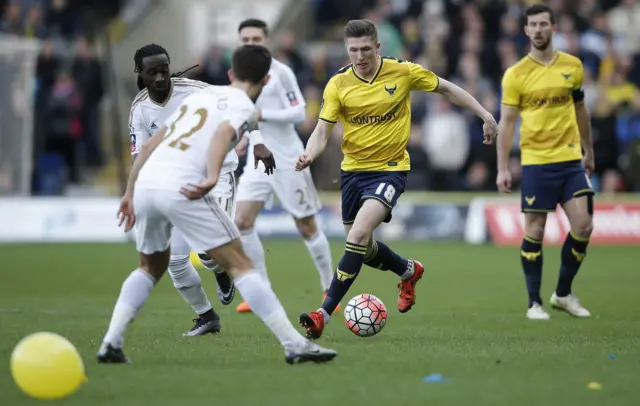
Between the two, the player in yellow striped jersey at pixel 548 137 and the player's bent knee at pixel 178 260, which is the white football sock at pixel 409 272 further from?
the player's bent knee at pixel 178 260

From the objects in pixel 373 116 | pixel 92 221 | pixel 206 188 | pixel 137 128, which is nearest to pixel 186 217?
pixel 206 188

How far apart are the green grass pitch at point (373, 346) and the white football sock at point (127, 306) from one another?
0.72 feet

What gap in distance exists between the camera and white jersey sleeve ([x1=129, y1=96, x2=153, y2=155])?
941 cm

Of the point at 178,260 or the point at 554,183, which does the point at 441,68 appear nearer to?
the point at 554,183

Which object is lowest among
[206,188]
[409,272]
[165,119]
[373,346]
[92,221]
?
[92,221]

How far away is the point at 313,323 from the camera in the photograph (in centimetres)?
875

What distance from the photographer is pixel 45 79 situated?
23219mm

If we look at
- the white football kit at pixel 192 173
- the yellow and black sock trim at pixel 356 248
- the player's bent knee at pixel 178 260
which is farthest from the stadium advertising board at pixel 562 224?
the white football kit at pixel 192 173

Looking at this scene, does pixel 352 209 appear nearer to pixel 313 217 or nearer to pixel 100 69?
pixel 313 217

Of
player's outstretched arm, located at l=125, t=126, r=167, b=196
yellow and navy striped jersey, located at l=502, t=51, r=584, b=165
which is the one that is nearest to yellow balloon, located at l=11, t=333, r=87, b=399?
player's outstretched arm, located at l=125, t=126, r=167, b=196

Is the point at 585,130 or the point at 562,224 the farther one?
the point at 562,224

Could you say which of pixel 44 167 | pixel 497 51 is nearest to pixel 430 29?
pixel 497 51

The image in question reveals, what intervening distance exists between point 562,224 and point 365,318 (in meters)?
11.7

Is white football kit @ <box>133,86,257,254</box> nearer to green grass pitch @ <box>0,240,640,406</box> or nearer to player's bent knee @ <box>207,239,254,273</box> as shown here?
player's bent knee @ <box>207,239,254,273</box>
